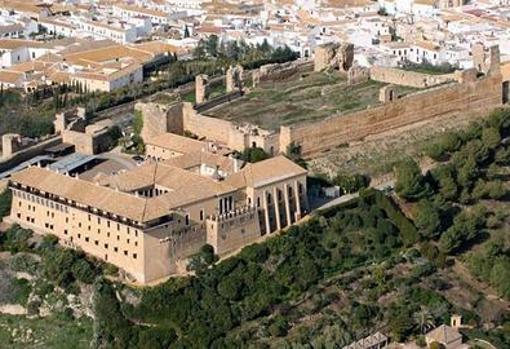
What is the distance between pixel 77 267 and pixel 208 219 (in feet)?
11.8

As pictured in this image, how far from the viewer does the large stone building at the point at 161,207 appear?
38594mm

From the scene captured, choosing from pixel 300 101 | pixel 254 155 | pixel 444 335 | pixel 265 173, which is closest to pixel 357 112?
pixel 300 101

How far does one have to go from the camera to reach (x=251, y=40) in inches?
2547

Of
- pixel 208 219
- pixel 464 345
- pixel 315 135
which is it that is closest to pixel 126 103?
pixel 315 135

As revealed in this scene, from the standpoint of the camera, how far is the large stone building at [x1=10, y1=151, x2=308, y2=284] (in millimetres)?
38594

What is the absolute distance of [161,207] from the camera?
3844cm

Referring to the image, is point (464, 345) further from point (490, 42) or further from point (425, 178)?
point (490, 42)

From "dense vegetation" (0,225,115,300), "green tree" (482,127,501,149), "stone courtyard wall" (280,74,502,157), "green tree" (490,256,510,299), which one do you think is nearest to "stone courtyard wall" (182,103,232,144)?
"stone courtyard wall" (280,74,502,157)

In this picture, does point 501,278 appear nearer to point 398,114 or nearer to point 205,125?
point 398,114

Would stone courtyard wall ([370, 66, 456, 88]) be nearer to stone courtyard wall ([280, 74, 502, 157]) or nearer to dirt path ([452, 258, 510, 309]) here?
stone courtyard wall ([280, 74, 502, 157])

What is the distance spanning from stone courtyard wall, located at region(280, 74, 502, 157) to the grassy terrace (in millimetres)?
943

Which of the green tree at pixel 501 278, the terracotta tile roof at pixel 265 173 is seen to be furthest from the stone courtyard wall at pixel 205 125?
the green tree at pixel 501 278

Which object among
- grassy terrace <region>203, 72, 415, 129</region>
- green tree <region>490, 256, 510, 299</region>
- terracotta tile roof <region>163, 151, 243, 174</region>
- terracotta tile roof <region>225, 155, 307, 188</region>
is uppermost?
terracotta tile roof <region>225, 155, 307, 188</region>

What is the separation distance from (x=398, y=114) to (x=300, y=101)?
3.60m
